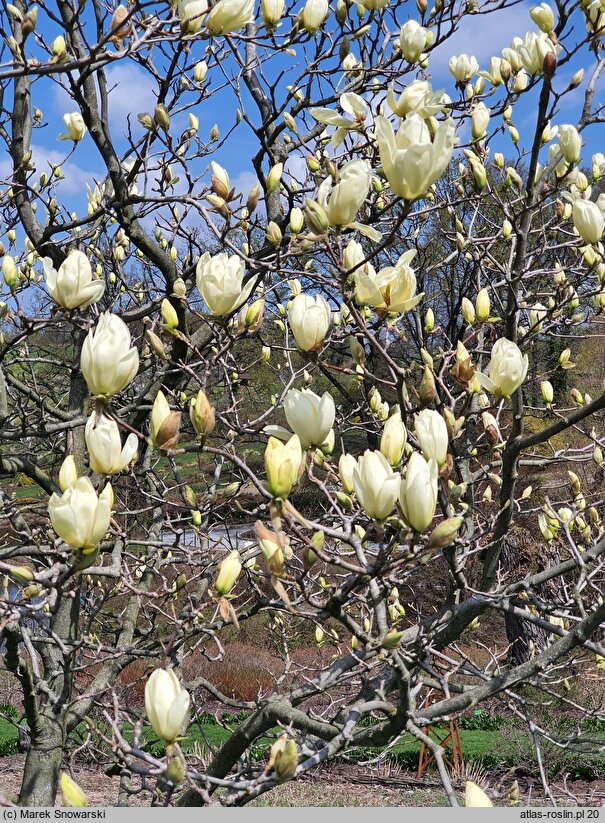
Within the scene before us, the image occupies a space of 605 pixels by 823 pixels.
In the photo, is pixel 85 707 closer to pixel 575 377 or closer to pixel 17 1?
pixel 17 1

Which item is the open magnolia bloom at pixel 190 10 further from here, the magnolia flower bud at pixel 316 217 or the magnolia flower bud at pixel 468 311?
the magnolia flower bud at pixel 468 311

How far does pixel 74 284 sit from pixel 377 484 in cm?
66

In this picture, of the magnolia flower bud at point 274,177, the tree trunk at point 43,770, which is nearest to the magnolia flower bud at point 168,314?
the magnolia flower bud at point 274,177

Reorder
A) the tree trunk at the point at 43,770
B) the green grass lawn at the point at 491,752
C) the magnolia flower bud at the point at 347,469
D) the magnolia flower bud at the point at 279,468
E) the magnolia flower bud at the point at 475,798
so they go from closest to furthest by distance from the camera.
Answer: the magnolia flower bud at the point at 475,798, the magnolia flower bud at the point at 279,468, the magnolia flower bud at the point at 347,469, the tree trunk at the point at 43,770, the green grass lawn at the point at 491,752

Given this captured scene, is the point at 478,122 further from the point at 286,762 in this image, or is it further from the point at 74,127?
the point at 286,762

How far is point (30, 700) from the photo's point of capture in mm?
2596

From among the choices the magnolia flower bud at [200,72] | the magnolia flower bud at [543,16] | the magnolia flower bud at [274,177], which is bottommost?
the magnolia flower bud at [274,177]

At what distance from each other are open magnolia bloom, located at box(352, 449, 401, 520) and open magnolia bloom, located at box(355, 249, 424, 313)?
28 centimetres

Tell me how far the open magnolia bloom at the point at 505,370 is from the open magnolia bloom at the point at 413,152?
0.36 metres

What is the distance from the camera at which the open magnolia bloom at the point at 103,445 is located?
98 centimetres

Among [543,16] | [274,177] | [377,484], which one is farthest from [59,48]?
[377,484]

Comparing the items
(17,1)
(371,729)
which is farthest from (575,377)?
(371,729)

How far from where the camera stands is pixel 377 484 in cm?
92

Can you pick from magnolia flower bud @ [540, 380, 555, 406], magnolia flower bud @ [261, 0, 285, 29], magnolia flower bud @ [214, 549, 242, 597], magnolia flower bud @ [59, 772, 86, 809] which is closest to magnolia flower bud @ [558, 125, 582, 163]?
magnolia flower bud @ [540, 380, 555, 406]
